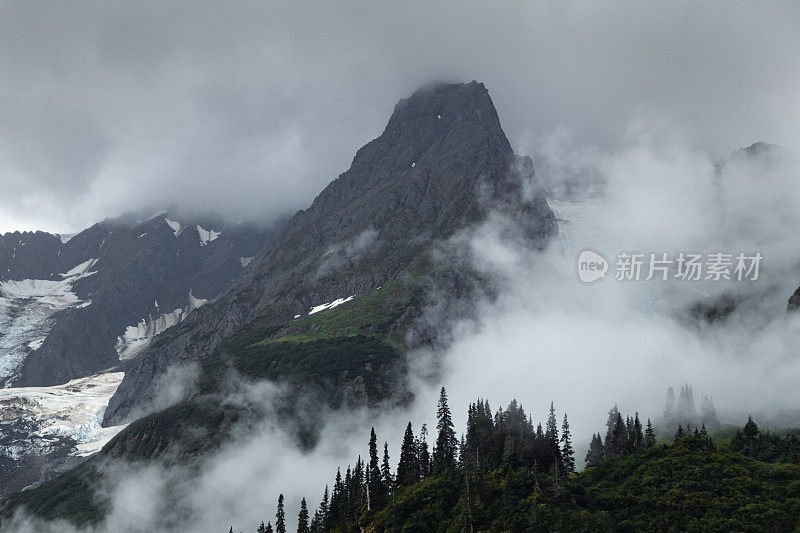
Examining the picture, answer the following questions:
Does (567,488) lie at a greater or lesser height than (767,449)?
greater

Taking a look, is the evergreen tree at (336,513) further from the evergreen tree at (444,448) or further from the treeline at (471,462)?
the evergreen tree at (444,448)

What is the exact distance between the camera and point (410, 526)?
515 ft

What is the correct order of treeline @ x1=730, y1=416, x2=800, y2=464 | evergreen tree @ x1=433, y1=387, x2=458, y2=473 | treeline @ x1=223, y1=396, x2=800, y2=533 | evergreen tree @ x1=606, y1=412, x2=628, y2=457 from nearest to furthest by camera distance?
treeline @ x1=223, y1=396, x2=800, y2=533 → treeline @ x1=730, y1=416, x2=800, y2=464 → evergreen tree @ x1=606, y1=412, x2=628, y2=457 → evergreen tree @ x1=433, y1=387, x2=458, y2=473

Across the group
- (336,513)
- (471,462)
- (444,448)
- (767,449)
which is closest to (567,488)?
(471,462)

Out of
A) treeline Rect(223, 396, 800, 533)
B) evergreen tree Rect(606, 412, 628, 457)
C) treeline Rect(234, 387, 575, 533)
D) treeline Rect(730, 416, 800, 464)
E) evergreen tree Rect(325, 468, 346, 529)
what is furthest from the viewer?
evergreen tree Rect(325, 468, 346, 529)

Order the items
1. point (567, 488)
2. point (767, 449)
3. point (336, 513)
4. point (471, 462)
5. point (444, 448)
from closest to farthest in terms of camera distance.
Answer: point (567, 488) < point (471, 462) < point (767, 449) < point (336, 513) < point (444, 448)

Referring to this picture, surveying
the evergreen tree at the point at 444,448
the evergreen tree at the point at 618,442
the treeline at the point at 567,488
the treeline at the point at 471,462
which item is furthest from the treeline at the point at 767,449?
the evergreen tree at the point at 444,448

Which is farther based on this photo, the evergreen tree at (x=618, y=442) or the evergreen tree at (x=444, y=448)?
the evergreen tree at (x=444, y=448)

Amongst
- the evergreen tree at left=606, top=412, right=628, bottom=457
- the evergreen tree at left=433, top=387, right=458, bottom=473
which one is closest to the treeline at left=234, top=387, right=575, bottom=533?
the evergreen tree at left=433, top=387, right=458, bottom=473

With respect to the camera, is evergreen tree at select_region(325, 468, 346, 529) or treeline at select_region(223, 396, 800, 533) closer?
treeline at select_region(223, 396, 800, 533)

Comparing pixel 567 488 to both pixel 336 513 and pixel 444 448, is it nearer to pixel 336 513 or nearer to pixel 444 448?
pixel 444 448

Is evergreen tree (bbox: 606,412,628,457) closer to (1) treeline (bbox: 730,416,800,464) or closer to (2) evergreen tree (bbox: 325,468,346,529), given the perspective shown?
(1) treeline (bbox: 730,416,800,464)

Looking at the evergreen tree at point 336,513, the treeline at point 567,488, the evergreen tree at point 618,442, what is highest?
the evergreen tree at point 618,442

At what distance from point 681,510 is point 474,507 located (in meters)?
46.1
